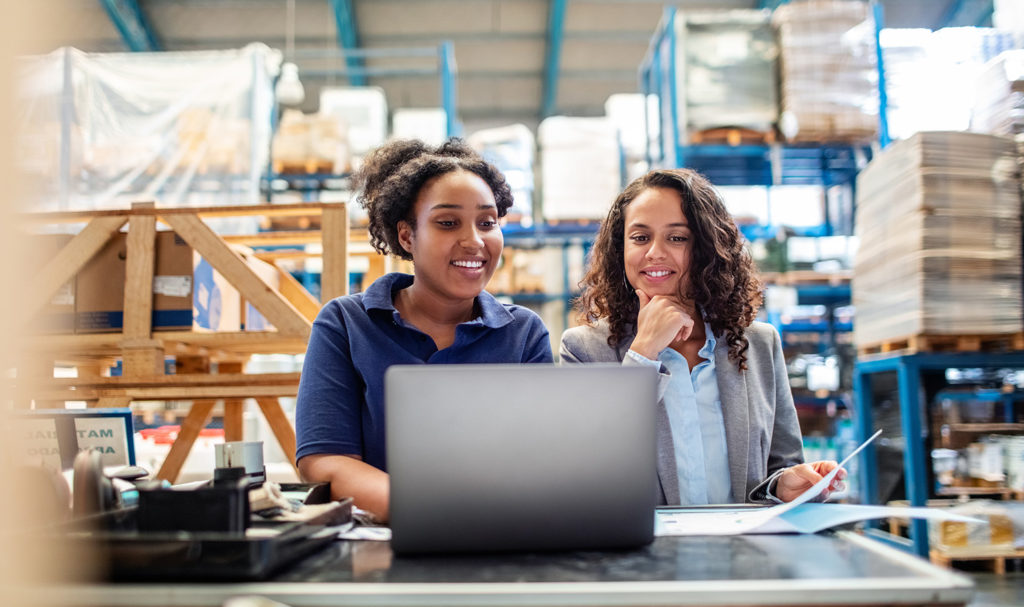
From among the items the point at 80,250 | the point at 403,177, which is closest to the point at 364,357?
the point at 403,177

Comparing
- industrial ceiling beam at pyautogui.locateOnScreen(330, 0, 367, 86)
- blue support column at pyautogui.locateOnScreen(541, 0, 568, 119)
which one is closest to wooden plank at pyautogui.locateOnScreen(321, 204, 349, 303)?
industrial ceiling beam at pyautogui.locateOnScreen(330, 0, 367, 86)

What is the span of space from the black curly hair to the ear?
0.01 metres

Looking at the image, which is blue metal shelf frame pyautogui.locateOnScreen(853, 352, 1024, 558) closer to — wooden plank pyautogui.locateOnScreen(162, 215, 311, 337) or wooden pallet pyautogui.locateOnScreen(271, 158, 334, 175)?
wooden plank pyautogui.locateOnScreen(162, 215, 311, 337)

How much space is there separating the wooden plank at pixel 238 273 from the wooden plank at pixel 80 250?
230 millimetres

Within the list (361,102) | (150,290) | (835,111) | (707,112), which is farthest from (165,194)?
(835,111)

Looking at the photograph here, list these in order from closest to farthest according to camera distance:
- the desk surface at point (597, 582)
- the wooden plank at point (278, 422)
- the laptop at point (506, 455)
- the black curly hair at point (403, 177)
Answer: the desk surface at point (597, 582), the laptop at point (506, 455), the black curly hair at point (403, 177), the wooden plank at point (278, 422)

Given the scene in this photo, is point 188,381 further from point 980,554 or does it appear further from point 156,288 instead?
point 980,554

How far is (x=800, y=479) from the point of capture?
176 centimetres

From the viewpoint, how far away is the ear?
7.17 feet

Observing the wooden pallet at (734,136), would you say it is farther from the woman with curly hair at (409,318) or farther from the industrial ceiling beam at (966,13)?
the industrial ceiling beam at (966,13)

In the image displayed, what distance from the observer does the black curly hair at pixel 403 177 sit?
2.12 meters

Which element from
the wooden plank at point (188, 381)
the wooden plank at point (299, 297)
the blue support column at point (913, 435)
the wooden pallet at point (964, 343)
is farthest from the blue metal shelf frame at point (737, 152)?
the wooden plank at point (188, 381)

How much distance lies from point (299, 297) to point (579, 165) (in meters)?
4.38

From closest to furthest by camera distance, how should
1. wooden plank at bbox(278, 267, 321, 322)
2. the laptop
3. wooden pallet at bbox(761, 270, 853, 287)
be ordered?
the laptop, wooden plank at bbox(278, 267, 321, 322), wooden pallet at bbox(761, 270, 853, 287)
